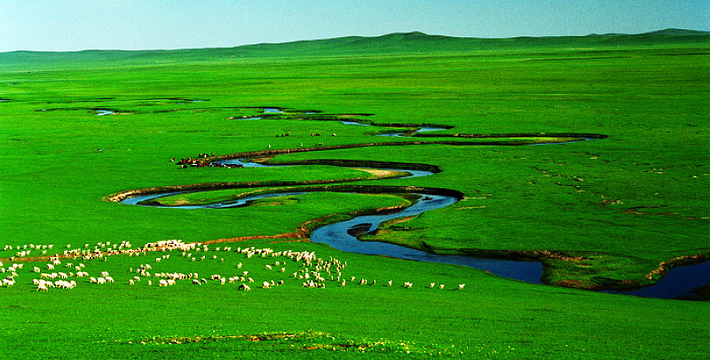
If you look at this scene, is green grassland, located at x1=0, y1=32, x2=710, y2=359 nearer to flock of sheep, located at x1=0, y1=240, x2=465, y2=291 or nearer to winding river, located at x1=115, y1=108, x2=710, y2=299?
flock of sheep, located at x1=0, y1=240, x2=465, y2=291

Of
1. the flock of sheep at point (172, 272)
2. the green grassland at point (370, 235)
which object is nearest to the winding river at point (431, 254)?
the green grassland at point (370, 235)

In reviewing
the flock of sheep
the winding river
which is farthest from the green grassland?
the winding river

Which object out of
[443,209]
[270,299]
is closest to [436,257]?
[443,209]

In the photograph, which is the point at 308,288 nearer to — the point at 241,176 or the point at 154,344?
the point at 154,344

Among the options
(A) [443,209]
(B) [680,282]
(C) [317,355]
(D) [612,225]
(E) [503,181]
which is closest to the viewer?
(C) [317,355]

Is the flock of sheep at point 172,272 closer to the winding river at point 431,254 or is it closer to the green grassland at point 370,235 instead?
the green grassland at point 370,235
